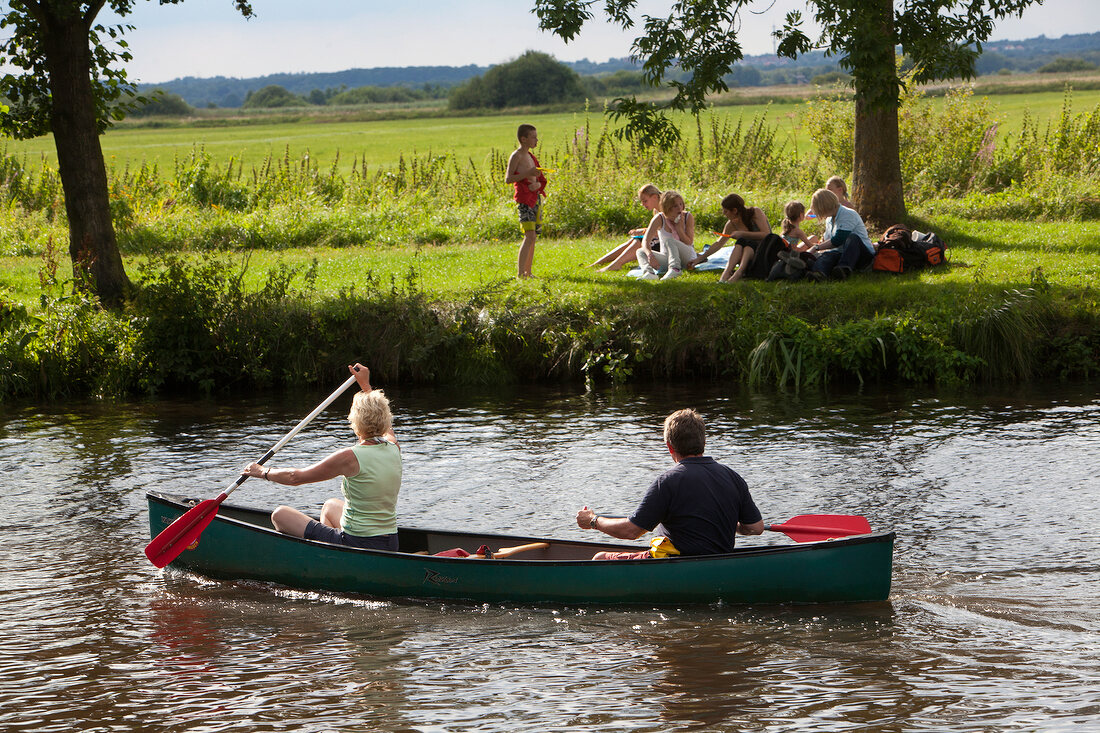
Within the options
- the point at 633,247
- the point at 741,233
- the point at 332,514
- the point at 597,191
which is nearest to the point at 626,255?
the point at 633,247

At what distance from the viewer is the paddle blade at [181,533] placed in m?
7.73

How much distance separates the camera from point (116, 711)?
582cm

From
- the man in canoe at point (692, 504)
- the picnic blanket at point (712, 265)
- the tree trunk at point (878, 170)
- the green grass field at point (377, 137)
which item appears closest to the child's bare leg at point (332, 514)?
the man in canoe at point (692, 504)

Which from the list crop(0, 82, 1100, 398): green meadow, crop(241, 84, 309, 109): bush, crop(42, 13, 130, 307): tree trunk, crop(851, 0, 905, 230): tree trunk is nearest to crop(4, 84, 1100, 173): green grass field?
crop(0, 82, 1100, 398): green meadow

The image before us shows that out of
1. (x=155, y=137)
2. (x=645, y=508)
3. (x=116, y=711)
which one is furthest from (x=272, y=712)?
(x=155, y=137)

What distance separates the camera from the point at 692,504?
674 cm

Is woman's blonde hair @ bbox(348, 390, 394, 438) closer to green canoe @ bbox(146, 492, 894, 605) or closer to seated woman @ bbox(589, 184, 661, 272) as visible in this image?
green canoe @ bbox(146, 492, 894, 605)

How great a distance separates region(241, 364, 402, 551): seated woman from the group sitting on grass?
7665 mm

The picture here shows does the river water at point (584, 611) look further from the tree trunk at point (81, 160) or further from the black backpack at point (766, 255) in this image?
the tree trunk at point (81, 160)

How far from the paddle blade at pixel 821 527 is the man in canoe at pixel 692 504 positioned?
1.32 feet

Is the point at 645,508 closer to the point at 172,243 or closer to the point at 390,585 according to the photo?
the point at 390,585

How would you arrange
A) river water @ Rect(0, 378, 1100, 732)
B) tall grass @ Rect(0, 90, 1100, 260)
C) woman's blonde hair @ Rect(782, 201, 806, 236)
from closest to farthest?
1. river water @ Rect(0, 378, 1100, 732)
2. woman's blonde hair @ Rect(782, 201, 806, 236)
3. tall grass @ Rect(0, 90, 1100, 260)

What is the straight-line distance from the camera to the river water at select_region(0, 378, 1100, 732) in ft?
18.6

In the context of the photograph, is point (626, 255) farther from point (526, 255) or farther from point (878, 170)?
point (878, 170)
